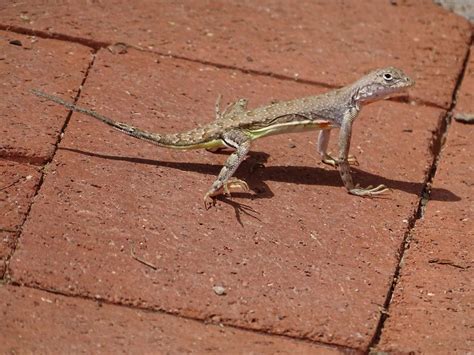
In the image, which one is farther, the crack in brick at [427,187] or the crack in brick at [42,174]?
the crack in brick at [427,187]

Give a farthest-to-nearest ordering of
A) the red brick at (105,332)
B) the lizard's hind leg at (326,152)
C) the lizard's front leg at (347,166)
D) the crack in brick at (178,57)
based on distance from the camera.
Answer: the crack in brick at (178,57)
the lizard's hind leg at (326,152)
the lizard's front leg at (347,166)
the red brick at (105,332)

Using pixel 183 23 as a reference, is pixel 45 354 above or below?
below

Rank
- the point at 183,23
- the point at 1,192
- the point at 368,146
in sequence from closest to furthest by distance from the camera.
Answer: the point at 1,192, the point at 368,146, the point at 183,23

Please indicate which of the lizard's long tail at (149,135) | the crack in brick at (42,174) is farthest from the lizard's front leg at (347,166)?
the crack in brick at (42,174)

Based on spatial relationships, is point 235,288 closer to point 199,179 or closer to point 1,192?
point 199,179

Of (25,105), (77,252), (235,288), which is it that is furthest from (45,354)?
(25,105)

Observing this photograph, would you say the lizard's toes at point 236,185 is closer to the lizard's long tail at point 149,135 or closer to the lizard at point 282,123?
the lizard at point 282,123

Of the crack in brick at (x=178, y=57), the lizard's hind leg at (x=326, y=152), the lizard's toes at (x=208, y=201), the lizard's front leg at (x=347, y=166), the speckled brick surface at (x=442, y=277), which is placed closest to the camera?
the speckled brick surface at (x=442, y=277)
